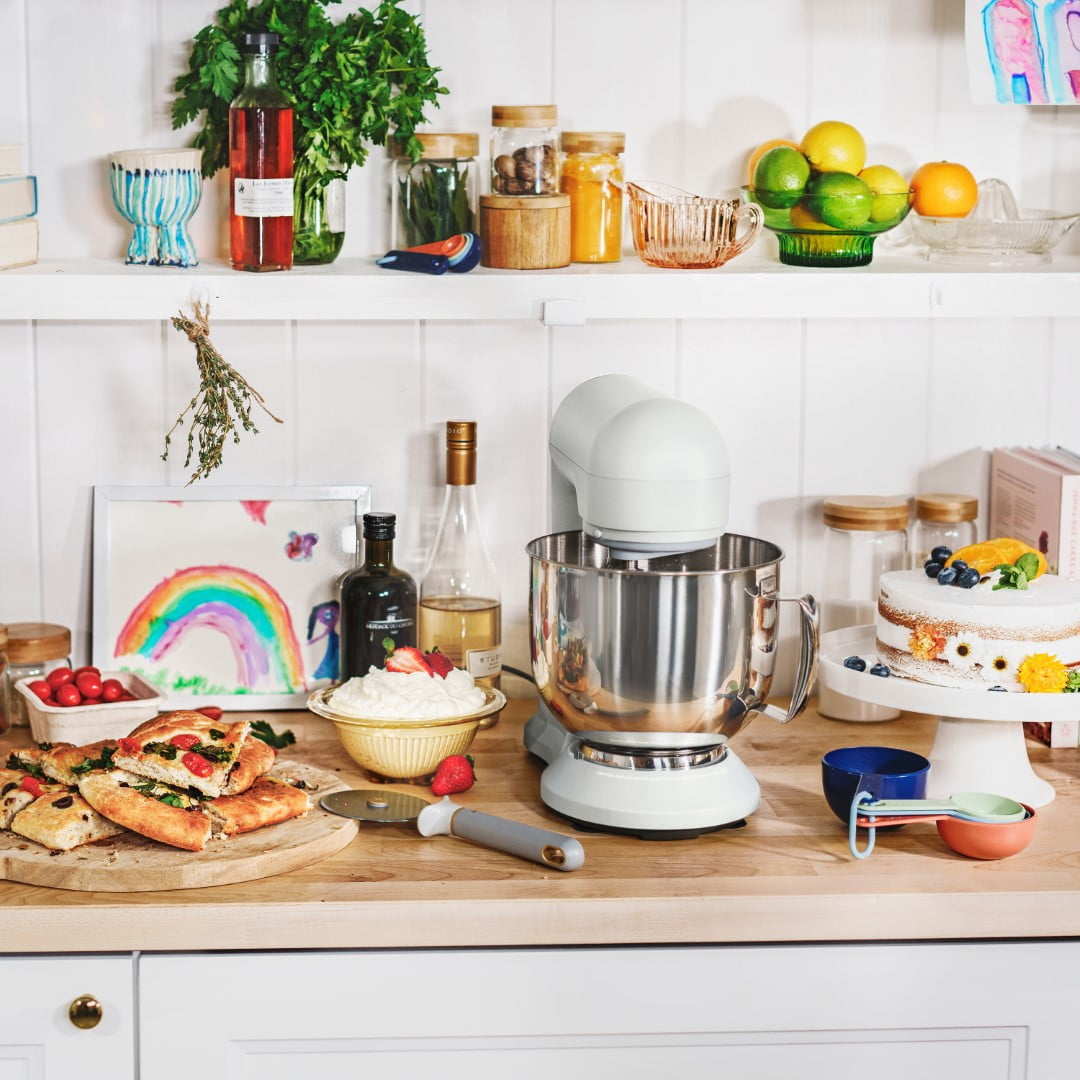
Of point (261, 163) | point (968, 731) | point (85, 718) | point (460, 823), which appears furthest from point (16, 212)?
point (968, 731)

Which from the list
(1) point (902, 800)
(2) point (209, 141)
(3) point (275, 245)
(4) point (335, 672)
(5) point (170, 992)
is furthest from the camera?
(4) point (335, 672)

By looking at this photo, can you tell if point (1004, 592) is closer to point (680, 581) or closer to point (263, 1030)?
point (680, 581)

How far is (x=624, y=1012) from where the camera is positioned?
4.45ft

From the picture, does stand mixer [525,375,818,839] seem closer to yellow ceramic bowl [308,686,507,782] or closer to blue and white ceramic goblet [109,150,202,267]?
yellow ceramic bowl [308,686,507,782]

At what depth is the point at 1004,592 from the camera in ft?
5.09

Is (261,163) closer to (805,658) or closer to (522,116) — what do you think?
(522,116)

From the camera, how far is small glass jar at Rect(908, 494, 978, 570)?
186cm

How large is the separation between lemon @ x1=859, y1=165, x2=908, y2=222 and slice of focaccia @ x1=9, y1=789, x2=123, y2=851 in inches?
42.5

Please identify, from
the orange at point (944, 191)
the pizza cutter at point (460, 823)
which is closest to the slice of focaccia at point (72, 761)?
the pizza cutter at point (460, 823)

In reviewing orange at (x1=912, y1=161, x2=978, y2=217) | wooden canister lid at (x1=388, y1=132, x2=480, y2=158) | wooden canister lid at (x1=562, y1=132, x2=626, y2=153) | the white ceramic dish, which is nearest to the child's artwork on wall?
orange at (x1=912, y1=161, x2=978, y2=217)

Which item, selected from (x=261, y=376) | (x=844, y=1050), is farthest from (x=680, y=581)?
(x=261, y=376)

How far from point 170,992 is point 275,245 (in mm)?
826

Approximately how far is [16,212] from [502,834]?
92cm

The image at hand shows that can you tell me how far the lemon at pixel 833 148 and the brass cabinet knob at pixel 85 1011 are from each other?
1.22 meters
